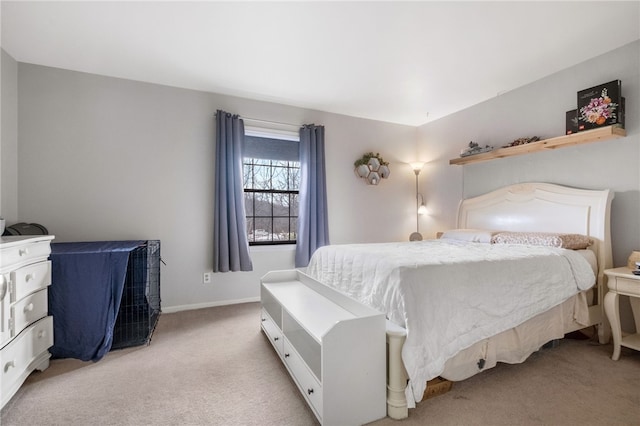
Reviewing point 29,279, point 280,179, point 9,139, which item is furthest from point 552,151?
point 9,139

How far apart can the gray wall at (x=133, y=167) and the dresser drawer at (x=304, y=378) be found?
1.85m

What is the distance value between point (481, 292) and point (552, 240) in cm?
127

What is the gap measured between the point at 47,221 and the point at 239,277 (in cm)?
194

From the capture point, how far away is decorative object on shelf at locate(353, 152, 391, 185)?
420 cm

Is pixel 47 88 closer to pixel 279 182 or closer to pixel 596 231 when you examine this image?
pixel 279 182

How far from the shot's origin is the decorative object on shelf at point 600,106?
245 centimetres

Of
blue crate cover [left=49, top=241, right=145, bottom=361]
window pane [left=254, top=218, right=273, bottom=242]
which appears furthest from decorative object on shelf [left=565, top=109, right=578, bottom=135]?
blue crate cover [left=49, top=241, right=145, bottom=361]

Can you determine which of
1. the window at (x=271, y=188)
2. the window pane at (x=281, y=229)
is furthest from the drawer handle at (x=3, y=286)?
the window pane at (x=281, y=229)

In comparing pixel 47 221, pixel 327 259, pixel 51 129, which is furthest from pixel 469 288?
pixel 51 129

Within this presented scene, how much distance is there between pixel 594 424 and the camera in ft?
4.80

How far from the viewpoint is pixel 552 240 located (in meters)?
2.52

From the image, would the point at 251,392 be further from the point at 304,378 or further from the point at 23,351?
the point at 23,351

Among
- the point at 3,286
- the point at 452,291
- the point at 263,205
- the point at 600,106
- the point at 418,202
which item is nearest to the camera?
the point at 3,286

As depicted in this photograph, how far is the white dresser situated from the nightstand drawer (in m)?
3.88
